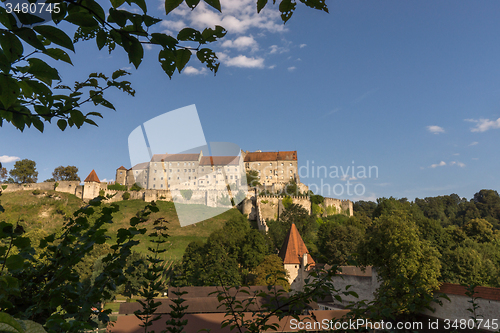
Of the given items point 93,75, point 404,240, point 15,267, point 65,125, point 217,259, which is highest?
point 93,75

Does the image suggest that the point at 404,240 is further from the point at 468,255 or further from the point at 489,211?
the point at 489,211

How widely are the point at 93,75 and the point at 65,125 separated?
60 cm

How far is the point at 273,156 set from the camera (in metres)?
86.9

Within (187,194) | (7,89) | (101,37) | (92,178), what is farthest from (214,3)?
(92,178)

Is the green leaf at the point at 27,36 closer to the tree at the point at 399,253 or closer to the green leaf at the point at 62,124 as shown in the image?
the green leaf at the point at 62,124

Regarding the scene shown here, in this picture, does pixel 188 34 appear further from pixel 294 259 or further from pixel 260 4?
pixel 294 259

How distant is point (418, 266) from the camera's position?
22.2m

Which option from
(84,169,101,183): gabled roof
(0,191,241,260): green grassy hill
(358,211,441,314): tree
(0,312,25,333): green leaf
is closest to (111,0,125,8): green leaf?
(0,312,25,333): green leaf

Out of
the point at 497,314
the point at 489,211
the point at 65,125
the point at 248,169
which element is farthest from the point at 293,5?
the point at 489,211

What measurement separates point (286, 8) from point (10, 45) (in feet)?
5.86

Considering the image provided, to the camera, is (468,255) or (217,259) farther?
(217,259)

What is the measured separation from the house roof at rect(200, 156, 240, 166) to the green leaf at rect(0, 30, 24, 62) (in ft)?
273

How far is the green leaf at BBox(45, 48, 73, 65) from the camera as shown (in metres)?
2.12

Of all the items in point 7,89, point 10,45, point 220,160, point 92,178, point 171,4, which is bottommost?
point 7,89
